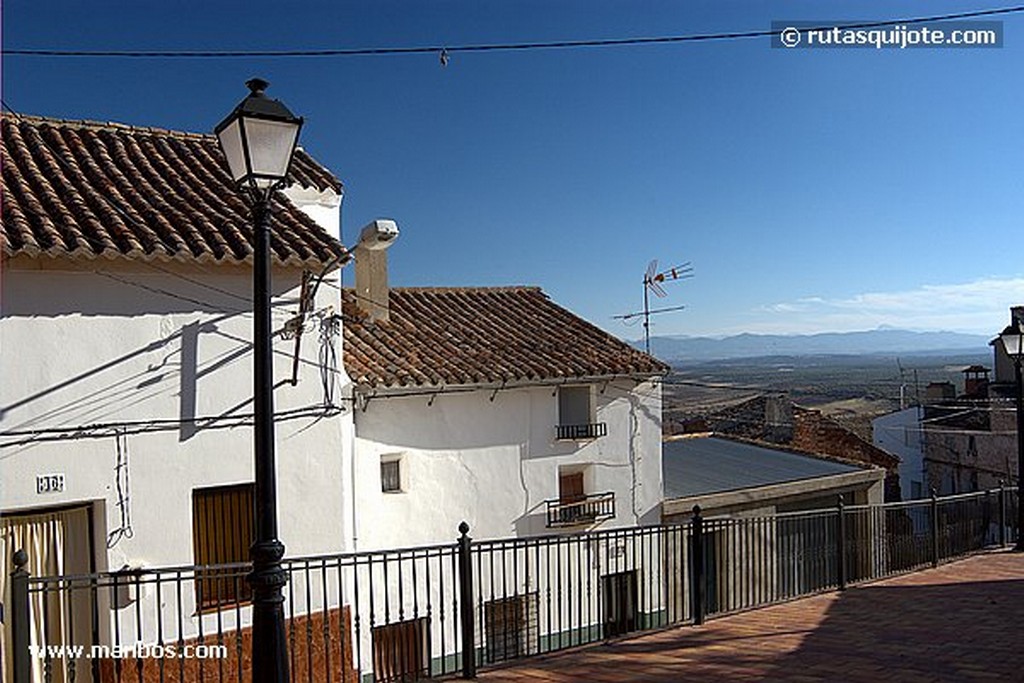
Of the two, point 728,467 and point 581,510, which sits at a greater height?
point 728,467

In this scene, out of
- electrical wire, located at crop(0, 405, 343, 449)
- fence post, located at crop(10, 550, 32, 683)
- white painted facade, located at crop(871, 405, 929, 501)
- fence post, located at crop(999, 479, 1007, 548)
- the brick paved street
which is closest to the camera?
fence post, located at crop(10, 550, 32, 683)

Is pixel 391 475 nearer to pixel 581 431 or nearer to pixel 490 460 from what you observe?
pixel 490 460

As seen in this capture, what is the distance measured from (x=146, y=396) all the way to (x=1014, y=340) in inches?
447

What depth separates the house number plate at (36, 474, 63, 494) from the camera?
27.3ft

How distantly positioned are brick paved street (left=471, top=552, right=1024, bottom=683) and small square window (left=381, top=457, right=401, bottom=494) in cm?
691

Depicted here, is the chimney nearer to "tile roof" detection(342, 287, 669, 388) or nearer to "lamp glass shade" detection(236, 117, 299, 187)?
"tile roof" detection(342, 287, 669, 388)

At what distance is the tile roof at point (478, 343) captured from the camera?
571 inches

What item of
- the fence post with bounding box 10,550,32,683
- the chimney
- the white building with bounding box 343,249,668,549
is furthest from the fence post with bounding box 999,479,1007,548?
the fence post with bounding box 10,550,32,683

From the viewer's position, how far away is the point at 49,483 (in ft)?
27.5

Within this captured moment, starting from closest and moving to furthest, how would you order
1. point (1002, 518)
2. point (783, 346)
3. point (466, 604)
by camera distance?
1. point (466, 604)
2. point (1002, 518)
3. point (783, 346)

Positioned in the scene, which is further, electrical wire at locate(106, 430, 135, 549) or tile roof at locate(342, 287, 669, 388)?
tile roof at locate(342, 287, 669, 388)

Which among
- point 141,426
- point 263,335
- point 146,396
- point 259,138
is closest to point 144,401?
point 146,396

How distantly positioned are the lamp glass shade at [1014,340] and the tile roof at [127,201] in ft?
31.0

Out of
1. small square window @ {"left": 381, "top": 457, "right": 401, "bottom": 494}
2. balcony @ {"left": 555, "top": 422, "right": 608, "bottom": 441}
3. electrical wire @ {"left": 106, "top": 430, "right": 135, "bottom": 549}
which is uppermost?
electrical wire @ {"left": 106, "top": 430, "right": 135, "bottom": 549}
